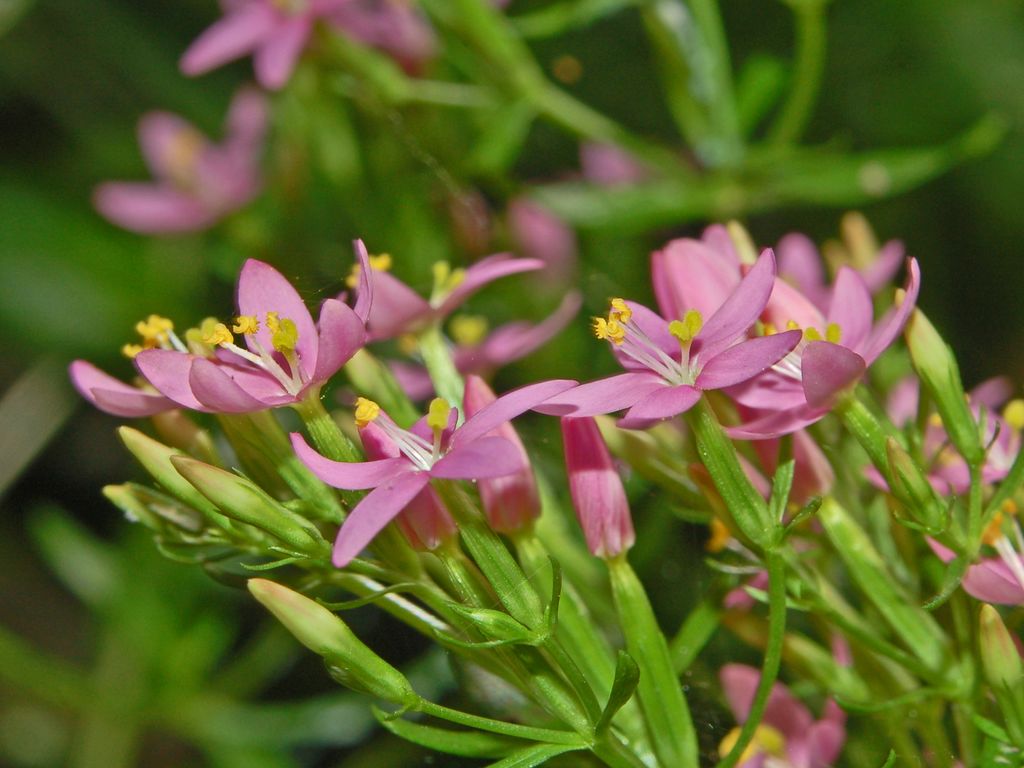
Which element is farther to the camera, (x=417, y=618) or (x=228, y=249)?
(x=228, y=249)

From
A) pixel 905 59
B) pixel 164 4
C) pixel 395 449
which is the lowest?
pixel 905 59

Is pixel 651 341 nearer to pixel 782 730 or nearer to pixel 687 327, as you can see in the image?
pixel 687 327

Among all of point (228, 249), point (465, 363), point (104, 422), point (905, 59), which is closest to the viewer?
point (465, 363)

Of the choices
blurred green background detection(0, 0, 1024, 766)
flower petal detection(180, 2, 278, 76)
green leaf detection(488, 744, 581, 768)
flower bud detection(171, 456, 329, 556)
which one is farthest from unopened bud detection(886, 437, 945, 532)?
flower petal detection(180, 2, 278, 76)

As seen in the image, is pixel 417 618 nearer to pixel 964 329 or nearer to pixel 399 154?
pixel 399 154

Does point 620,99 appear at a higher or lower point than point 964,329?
higher

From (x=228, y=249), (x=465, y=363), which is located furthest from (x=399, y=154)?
(x=465, y=363)

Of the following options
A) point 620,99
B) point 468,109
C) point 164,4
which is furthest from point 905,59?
point 164,4

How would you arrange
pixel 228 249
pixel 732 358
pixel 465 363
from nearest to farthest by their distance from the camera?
pixel 732 358 < pixel 465 363 < pixel 228 249
